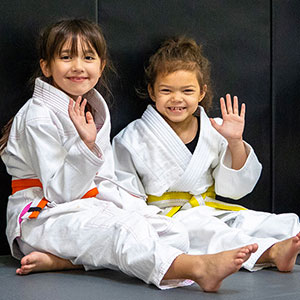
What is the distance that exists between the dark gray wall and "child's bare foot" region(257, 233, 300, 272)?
735 mm

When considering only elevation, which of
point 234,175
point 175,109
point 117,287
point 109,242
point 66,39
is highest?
point 66,39

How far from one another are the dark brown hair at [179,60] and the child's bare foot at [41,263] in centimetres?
82

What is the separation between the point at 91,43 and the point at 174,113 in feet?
1.38

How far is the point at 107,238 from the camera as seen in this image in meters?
1.74

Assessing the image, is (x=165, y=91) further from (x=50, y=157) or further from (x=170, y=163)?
(x=50, y=157)

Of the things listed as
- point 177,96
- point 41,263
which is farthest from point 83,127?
point 177,96

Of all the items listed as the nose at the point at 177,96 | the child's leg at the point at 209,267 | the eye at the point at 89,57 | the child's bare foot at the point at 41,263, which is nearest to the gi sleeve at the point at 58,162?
the child's bare foot at the point at 41,263

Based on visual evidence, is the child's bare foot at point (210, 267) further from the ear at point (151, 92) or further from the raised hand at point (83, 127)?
the ear at point (151, 92)

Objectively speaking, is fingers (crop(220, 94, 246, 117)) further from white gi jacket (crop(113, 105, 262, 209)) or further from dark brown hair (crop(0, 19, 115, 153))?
dark brown hair (crop(0, 19, 115, 153))

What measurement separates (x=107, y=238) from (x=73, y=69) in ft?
2.00

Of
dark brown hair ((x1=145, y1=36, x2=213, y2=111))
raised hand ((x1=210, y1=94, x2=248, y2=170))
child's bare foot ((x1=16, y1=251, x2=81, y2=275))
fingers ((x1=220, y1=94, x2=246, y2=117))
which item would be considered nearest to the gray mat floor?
child's bare foot ((x1=16, y1=251, x2=81, y2=275))

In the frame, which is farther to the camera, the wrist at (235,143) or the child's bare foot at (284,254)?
the wrist at (235,143)

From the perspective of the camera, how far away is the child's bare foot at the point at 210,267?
5.15 feet

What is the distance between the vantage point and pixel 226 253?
1594mm
